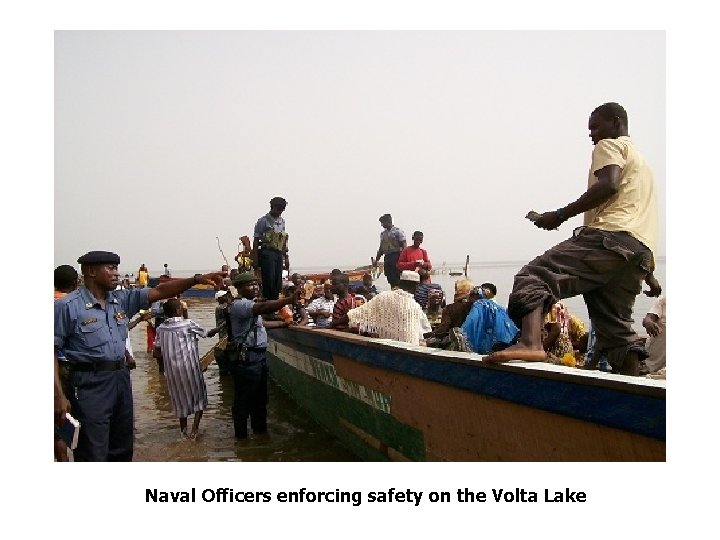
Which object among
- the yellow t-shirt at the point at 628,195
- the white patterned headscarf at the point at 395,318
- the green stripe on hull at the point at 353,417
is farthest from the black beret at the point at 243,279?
the yellow t-shirt at the point at 628,195

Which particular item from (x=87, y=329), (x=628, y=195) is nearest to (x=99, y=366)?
(x=87, y=329)

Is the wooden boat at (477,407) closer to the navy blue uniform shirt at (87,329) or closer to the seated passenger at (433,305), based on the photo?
the navy blue uniform shirt at (87,329)

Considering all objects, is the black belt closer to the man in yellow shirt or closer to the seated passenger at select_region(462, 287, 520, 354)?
the man in yellow shirt

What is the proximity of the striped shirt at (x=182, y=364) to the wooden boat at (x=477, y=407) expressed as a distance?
4.72 feet

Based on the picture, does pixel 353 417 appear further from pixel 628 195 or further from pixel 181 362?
pixel 628 195

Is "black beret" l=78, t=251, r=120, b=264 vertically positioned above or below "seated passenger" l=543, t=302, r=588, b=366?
above

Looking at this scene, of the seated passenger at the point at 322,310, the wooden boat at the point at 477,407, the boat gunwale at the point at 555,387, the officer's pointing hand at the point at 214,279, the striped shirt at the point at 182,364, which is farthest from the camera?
the seated passenger at the point at 322,310

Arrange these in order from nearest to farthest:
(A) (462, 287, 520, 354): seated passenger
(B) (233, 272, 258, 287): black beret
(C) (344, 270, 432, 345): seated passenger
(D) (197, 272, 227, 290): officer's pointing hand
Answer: (D) (197, 272, 227, 290): officer's pointing hand, (A) (462, 287, 520, 354): seated passenger, (C) (344, 270, 432, 345): seated passenger, (B) (233, 272, 258, 287): black beret

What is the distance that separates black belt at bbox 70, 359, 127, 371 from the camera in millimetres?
4074

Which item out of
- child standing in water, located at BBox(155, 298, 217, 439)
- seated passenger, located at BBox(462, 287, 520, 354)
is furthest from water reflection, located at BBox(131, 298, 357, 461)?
seated passenger, located at BBox(462, 287, 520, 354)

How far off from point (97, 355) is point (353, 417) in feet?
8.28

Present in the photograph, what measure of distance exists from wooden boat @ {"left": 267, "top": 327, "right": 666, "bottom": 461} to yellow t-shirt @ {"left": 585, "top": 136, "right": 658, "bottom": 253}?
0.91 metres

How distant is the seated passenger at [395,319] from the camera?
18.9ft

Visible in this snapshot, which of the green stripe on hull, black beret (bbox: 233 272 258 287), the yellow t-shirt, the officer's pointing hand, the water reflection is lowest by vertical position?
the water reflection
